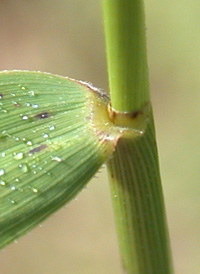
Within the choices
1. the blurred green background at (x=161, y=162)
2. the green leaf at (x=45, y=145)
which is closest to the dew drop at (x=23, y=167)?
the green leaf at (x=45, y=145)

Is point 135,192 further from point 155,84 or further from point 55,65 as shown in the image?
point 55,65

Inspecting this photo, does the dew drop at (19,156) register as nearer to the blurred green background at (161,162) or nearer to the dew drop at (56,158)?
the dew drop at (56,158)

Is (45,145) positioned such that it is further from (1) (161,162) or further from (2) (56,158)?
(1) (161,162)

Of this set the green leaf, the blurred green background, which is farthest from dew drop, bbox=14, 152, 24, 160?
the blurred green background

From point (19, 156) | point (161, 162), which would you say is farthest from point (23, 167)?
point (161, 162)

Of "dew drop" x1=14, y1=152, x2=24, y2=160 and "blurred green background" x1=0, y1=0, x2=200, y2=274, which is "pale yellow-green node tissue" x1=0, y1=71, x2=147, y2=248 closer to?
"dew drop" x1=14, y1=152, x2=24, y2=160
